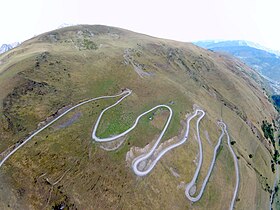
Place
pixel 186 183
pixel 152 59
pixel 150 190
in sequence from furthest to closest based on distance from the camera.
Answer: pixel 152 59, pixel 186 183, pixel 150 190

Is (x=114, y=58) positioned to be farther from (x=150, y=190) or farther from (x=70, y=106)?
(x=150, y=190)

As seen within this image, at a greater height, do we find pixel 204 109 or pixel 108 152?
pixel 108 152

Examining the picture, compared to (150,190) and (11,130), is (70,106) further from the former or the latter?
(150,190)

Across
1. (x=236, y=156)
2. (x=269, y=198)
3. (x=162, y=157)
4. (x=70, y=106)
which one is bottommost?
(x=269, y=198)

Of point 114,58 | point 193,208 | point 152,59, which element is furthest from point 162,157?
point 152,59

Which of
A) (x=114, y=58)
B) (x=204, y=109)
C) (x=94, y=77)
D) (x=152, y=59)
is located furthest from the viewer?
(x=152, y=59)

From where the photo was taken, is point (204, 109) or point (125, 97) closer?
point (125, 97)
